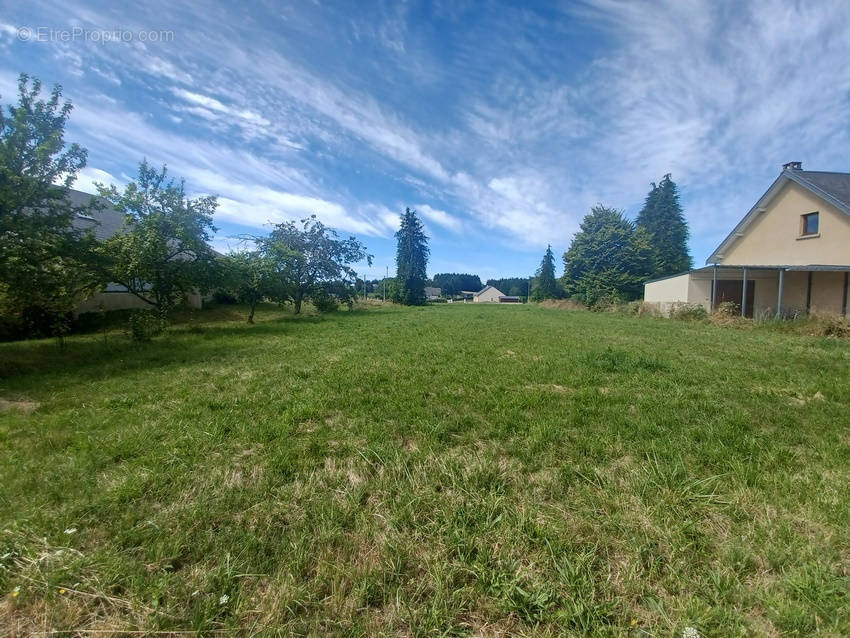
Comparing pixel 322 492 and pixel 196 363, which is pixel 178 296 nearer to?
pixel 196 363

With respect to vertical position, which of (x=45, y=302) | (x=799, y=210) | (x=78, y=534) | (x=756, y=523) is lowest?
(x=78, y=534)

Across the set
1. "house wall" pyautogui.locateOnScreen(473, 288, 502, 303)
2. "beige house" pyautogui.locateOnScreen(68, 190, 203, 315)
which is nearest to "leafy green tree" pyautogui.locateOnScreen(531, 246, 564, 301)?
"house wall" pyautogui.locateOnScreen(473, 288, 502, 303)

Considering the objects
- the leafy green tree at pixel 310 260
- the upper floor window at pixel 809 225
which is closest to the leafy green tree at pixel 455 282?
the leafy green tree at pixel 310 260

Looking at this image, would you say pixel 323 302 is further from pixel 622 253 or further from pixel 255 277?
pixel 622 253

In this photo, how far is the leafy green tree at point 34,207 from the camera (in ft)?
20.7

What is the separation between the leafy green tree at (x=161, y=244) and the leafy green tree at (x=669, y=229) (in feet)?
139

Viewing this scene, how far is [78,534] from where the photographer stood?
6.46 feet

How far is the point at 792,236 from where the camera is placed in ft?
49.0

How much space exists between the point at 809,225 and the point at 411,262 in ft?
119

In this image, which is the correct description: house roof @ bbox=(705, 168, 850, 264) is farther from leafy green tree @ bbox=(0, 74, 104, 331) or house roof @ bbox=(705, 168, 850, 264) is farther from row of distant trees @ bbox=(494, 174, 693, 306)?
leafy green tree @ bbox=(0, 74, 104, 331)

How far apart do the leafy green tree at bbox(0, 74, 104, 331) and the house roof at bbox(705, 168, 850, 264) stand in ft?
83.8

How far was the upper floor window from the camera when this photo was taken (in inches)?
556

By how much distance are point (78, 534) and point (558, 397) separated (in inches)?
183

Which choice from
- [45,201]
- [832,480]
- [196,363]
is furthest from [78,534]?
[45,201]
